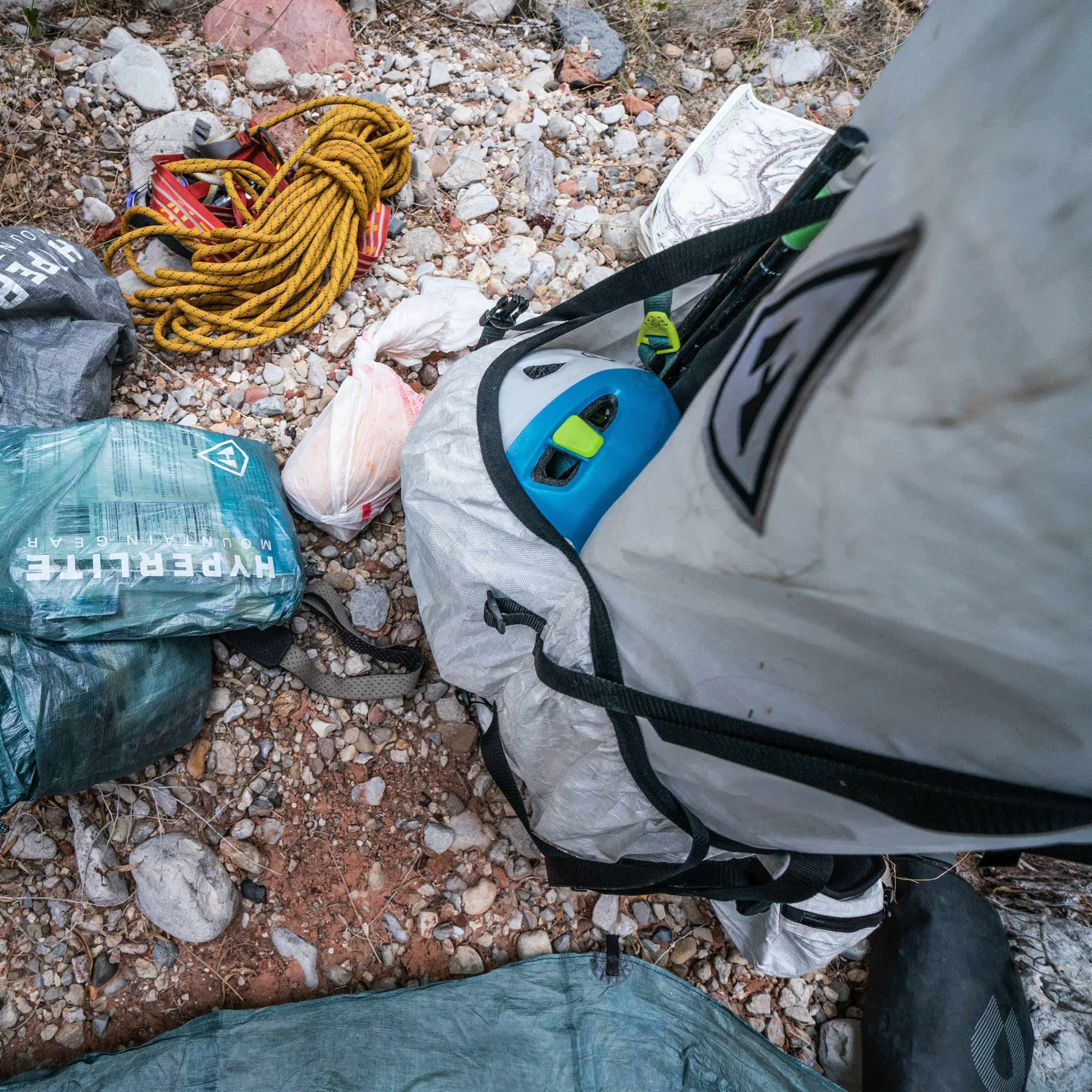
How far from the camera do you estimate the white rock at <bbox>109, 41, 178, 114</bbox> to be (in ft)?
5.45

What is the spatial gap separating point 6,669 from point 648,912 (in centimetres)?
118

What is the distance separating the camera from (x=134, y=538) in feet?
3.36

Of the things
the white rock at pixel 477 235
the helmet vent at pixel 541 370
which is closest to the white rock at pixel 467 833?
the helmet vent at pixel 541 370

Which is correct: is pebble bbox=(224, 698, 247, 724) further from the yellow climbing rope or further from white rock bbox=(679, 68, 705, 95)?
white rock bbox=(679, 68, 705, 95)

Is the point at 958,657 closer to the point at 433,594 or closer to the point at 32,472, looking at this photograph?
the point at 433,594

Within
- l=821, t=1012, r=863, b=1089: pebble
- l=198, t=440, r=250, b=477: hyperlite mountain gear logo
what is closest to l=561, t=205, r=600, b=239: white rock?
l=198, t=440, r=250, b=477: hyperlite mountain gear logo

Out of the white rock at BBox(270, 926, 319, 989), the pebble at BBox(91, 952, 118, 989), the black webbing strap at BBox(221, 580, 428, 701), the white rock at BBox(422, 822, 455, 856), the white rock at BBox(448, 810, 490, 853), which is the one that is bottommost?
the pebble at BBox(91, 952, 118, 989)

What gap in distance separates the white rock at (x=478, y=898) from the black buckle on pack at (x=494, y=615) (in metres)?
0.67

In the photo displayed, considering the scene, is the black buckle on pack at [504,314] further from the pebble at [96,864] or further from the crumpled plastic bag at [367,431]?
the pebble at [96,864]

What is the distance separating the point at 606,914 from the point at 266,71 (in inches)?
87.6

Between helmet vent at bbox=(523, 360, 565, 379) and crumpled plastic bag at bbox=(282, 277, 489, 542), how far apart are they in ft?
1.08

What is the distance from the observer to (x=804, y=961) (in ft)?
3.75

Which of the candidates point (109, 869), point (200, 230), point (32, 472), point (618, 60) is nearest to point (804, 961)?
point (109, 869)

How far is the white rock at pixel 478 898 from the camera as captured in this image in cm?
125
